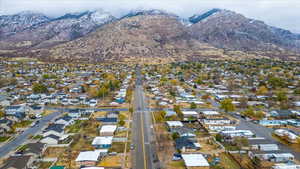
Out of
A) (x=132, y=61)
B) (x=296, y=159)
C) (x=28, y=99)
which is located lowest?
(x=296, y=159)

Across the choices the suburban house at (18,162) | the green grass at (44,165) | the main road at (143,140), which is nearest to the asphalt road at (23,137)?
the suburban house at (18,162)

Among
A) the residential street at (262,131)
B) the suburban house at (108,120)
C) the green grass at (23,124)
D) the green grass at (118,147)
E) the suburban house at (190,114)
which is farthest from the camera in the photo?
the suburban house at (190,114)

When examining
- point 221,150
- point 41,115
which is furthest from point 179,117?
point 41,115

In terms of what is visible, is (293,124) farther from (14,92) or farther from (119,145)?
(14,92)

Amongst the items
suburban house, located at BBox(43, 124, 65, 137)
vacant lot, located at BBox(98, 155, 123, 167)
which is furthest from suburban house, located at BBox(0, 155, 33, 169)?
vacant lot, located at BBox(98, 155, 123, 167)

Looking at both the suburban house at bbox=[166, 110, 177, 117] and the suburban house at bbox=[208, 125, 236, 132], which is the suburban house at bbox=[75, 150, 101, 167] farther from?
the suburban house at bbox=[208, 125, 236, 132]

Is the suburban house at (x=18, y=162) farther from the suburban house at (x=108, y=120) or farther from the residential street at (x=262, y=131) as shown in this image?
the residential street at (x=262, y=131)
